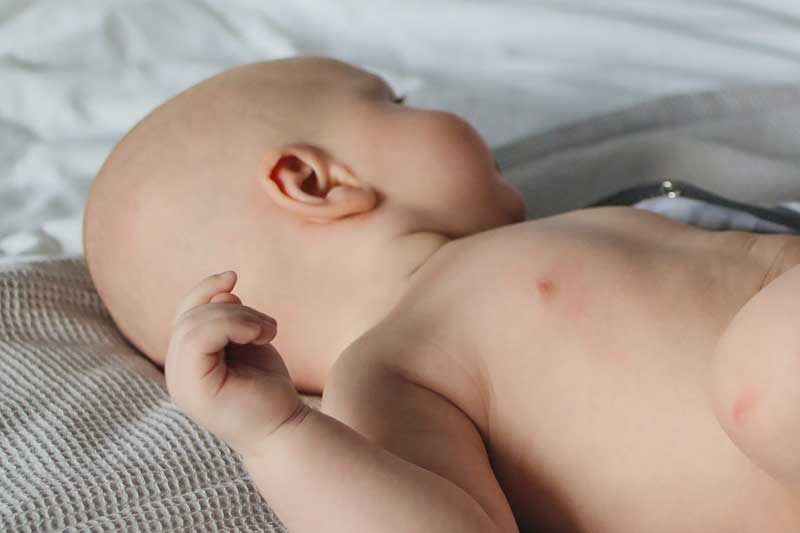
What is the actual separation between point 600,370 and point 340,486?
10.4 inches

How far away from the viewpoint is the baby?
0.73m

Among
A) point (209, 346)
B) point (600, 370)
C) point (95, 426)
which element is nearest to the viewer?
point (209, 346)

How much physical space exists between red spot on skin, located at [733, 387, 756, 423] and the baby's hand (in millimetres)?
301

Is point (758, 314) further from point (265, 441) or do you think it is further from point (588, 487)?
point (265, 441)

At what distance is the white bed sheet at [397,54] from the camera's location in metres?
1.64

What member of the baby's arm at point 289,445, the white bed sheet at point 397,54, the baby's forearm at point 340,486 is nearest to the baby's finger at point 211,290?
the baby's arm at point 289,445

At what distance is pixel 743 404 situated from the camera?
761mm

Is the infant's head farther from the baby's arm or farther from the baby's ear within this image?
the baby's arm

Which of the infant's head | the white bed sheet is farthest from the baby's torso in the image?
the white bed sheet

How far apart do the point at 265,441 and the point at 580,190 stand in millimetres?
883

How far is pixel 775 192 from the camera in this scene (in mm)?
1440

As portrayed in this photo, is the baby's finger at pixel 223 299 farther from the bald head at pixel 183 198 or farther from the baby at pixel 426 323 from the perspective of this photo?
the bald head at pixel 183 198

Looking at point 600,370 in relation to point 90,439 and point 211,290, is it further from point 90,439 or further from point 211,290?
point 90,439

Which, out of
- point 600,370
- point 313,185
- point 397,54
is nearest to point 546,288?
point 600,370
